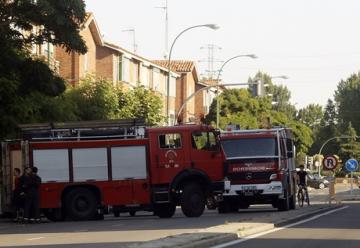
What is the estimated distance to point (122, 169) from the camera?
26.6 metres

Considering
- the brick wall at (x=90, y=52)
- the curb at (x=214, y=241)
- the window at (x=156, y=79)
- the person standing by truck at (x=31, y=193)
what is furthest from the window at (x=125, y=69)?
the curb at (x=214, y=241)

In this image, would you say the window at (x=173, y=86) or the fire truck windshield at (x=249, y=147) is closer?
the fire truck windshield at (x=249, y=147)

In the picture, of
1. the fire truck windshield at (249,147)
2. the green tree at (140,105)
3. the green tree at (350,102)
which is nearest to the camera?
the fire truck windshield at (249,147)

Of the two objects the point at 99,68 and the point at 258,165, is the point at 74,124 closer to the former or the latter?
the point at 258,165

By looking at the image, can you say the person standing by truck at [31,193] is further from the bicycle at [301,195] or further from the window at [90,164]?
the bicycle at [301,195]

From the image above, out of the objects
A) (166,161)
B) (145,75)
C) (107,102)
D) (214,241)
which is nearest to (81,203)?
(166,161)

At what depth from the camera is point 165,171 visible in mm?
26594

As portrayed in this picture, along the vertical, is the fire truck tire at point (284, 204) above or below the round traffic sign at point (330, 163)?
below

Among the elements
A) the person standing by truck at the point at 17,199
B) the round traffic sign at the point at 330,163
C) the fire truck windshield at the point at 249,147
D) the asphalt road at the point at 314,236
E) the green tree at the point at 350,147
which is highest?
the green tree at the point at 350,147

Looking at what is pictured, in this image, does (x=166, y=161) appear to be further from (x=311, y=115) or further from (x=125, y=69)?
(x=311, y=115)

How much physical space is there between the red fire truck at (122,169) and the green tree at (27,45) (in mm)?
2340

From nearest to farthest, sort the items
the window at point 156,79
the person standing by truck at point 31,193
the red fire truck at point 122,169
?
1. the person standing by truck at point 31,193
2. the red fire truck at point 122,169
3. the window at point 156,79

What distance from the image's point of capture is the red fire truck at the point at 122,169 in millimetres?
26516

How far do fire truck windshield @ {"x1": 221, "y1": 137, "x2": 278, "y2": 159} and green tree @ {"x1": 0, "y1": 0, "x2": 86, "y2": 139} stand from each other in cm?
605
